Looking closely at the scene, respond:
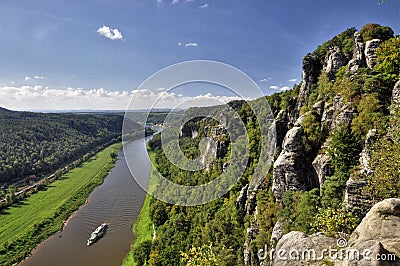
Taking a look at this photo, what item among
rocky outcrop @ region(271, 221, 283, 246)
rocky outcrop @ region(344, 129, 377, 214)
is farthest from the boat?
rocky outcrop @ region(344, 129, 377, 214)

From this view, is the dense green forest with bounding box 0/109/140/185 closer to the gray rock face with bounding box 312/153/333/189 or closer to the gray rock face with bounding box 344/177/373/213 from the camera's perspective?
the gray rock face with bounding box 312/153/333/189

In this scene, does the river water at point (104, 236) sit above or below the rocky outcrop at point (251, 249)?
below

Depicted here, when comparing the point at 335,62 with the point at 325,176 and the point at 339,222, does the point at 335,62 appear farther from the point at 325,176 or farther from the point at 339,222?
the point at 339,222

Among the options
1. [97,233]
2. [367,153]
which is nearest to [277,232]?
[367,153]

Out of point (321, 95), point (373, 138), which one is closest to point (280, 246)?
point (373, 138)

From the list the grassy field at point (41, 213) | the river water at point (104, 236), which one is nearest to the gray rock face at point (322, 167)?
the river water at point (104, 236)

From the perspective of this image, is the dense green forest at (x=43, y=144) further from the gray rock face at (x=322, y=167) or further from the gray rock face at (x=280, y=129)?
the gray rock face at (x=322, y=167)

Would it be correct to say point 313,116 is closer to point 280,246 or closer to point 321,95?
point 321,95
